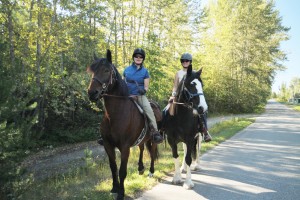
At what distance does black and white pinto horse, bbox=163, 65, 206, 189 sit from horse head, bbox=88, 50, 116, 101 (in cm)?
192

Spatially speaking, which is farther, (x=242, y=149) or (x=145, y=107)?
(x=242, y=149)

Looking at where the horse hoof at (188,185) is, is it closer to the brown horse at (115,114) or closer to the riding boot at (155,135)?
the riding boot at (155,135)

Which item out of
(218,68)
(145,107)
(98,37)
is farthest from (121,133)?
(218,68)

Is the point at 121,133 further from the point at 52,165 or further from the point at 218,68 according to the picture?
the point at 218,68

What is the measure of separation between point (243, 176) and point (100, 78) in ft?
14.4

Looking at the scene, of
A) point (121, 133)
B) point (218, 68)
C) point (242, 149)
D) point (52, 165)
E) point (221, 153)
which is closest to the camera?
point (121, 133)

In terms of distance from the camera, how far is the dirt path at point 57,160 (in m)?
11.8

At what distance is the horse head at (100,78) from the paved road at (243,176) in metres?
2.14

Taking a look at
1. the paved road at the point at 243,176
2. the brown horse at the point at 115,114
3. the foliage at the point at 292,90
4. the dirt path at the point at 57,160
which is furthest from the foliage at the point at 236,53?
the foliage at the point at 292,90

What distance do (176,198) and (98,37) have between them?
39.5ft

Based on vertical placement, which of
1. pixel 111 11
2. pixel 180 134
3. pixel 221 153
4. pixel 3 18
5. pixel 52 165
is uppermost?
pixel 111 11

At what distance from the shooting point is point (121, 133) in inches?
217

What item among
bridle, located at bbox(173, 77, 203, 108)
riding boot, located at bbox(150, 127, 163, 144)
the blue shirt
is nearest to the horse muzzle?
the blue shirt

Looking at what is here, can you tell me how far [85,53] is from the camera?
1509cm
